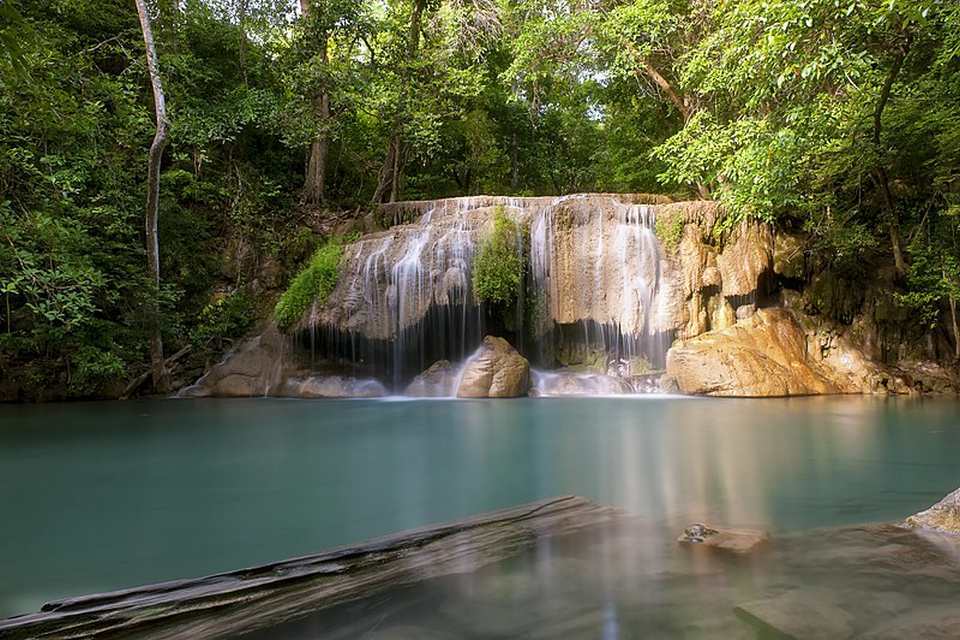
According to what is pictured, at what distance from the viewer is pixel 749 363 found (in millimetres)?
10484

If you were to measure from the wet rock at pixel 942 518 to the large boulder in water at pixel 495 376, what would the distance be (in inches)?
326

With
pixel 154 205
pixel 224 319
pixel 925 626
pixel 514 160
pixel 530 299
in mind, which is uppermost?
pixel 514 160

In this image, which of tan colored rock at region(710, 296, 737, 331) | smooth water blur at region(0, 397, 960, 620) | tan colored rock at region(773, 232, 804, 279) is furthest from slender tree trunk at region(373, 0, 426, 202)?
tan colored rock at region(773, 232, 804, 279)

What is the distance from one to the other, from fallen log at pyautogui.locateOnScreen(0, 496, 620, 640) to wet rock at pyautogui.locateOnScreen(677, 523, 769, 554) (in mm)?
624

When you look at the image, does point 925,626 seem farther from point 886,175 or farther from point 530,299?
point 886,175

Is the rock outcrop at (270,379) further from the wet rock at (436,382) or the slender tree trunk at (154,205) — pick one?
the slender tree trunk at (154,205)

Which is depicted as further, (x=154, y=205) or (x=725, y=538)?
(x=154, y=205)

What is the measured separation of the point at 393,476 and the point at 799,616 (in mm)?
3539

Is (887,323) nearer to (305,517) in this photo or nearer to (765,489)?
(765,489)

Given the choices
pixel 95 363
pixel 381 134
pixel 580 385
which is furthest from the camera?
pixel 381 134

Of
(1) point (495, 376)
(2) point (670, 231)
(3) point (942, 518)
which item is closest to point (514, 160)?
(2) point (670, 231)

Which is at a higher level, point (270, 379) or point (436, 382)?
point (270, 379)

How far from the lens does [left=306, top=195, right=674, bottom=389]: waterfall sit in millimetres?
12156

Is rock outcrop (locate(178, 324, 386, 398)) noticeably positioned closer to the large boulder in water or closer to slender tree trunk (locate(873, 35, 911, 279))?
the large boulder in water
